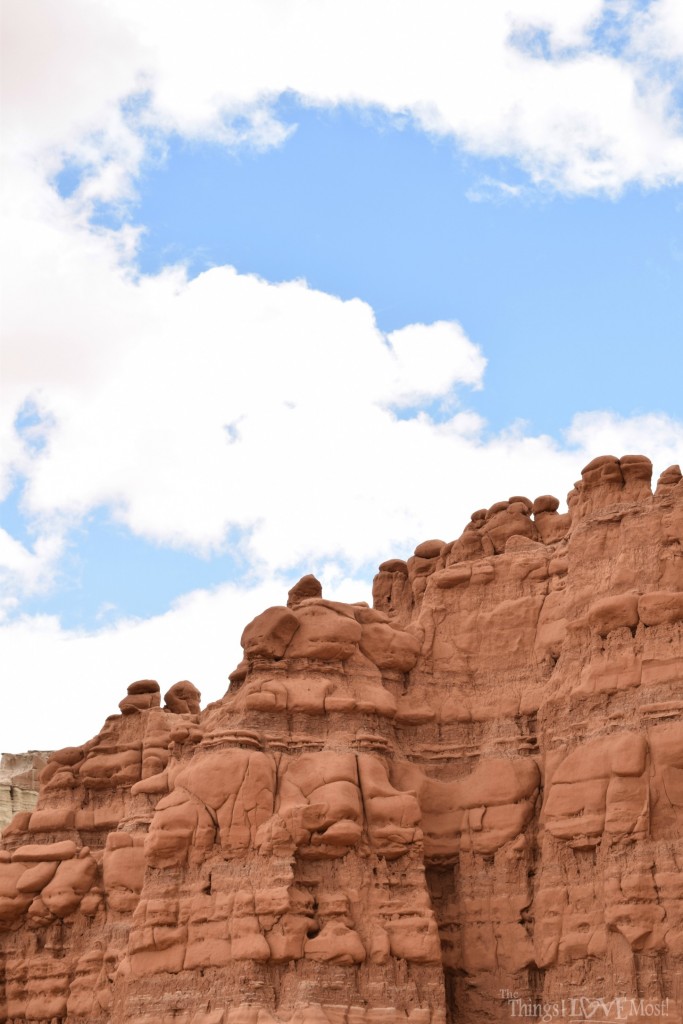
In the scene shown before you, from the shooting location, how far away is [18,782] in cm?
6562

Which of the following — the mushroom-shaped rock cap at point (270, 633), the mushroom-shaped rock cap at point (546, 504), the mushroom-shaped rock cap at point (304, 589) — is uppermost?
the mushroom-shaped rock cap at point (546, 504)

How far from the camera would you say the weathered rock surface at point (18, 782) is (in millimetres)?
64625

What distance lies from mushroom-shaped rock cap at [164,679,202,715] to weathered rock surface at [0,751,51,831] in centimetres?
1405

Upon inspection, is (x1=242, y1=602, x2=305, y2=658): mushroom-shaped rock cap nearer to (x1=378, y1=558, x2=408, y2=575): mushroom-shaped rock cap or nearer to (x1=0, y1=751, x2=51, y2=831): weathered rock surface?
(x1=378, y1=558, x2=408, y2=575): mushroom-shaped rock cap

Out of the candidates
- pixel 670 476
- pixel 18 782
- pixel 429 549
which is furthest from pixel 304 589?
pixel 18 782

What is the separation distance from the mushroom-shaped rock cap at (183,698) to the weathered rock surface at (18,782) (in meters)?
14.0

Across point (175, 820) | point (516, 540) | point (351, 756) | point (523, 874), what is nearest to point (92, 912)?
point (175, 820)

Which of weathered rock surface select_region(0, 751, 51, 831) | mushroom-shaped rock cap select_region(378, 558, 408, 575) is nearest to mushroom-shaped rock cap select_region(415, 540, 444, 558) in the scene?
mushroom-shaped rock cap select_region(378, 558, 408, 575)

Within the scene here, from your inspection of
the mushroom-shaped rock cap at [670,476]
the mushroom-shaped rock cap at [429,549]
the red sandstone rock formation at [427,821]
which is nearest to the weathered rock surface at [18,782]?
the red sandstone rock formation at [427,821]

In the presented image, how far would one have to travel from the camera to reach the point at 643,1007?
117 ft

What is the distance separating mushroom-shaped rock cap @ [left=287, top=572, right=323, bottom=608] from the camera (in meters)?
46.7

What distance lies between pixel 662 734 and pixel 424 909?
688cm

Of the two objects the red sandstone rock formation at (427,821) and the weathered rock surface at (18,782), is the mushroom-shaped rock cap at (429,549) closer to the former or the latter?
the red sandstone rock formation at (427,821)

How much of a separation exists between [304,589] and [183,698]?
6.89 metres
